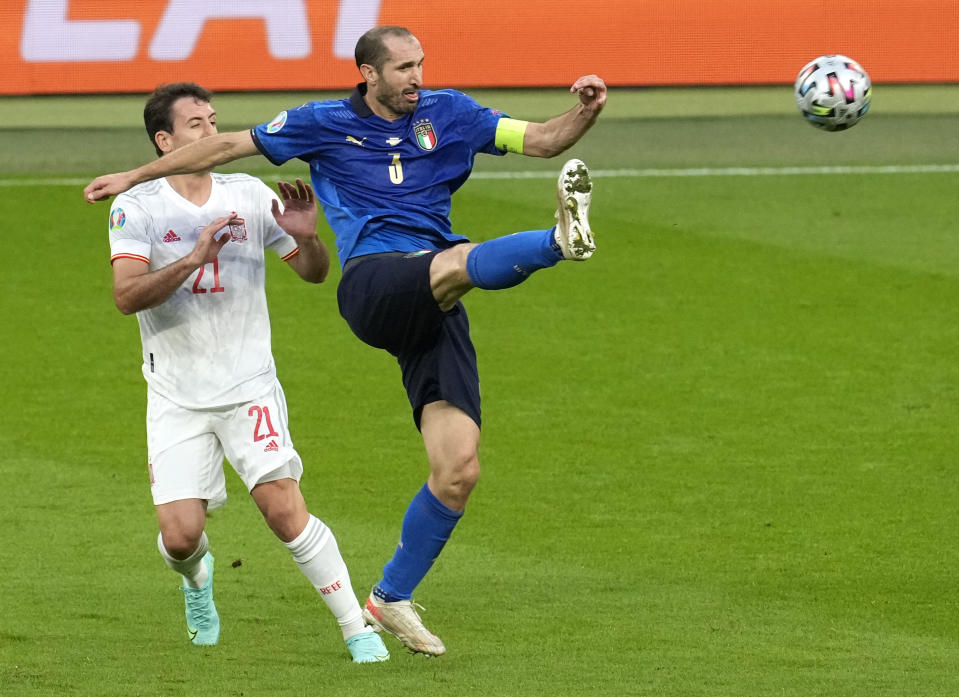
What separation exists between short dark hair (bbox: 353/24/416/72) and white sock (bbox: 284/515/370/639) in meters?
1.63

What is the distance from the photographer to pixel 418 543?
20.5ft

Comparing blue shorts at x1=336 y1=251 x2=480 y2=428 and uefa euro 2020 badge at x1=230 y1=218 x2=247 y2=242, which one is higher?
uefa euro 2020 badge at x1=230 y1=218 x2=247 y2=242

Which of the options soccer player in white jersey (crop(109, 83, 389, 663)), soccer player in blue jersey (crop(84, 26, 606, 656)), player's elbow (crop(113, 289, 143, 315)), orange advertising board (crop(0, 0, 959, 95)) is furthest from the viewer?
orange advertising board (crop(0, 0, 959, 95))

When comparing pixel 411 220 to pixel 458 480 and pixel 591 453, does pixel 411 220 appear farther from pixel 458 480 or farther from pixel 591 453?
pixel 591 453

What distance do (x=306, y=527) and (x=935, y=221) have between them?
9642 millimetres

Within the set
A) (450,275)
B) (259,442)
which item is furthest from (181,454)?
(450,275)

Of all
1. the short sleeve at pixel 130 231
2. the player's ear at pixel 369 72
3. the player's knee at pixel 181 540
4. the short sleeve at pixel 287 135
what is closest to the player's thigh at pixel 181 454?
the player's knee at pixel 181 540

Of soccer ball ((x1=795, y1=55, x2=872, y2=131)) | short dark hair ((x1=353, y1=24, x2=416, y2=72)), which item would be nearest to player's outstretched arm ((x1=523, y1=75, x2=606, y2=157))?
short dark hair ((x1=353, y1=24, x2=416, y2=72))

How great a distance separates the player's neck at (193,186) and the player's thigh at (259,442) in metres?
0.72

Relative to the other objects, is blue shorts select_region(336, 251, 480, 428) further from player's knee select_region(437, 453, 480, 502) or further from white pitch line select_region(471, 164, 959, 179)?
white pitch line select_region(471, 164, 959, 179)

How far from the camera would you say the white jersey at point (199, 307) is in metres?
5.91

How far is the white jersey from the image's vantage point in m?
5.91

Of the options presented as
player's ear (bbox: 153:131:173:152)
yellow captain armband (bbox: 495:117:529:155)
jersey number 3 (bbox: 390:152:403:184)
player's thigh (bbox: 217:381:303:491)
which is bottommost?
player's thigh (bbox: 217:381:303:491)

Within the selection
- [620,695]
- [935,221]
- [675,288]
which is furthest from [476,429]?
[935,221]
